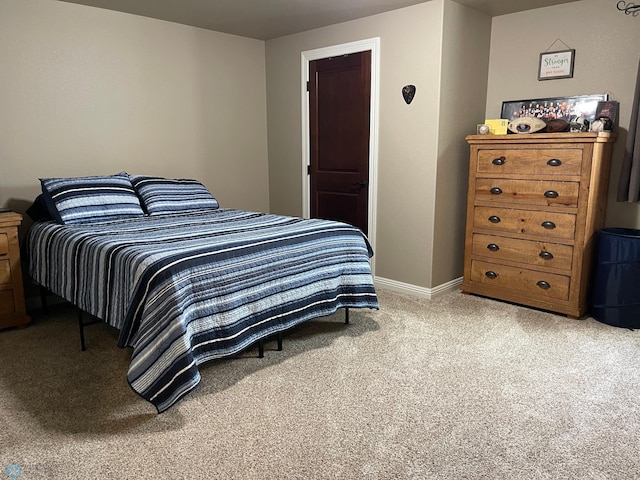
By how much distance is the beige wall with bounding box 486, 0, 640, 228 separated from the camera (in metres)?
3.52

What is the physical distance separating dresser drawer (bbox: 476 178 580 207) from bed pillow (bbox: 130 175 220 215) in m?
2.19

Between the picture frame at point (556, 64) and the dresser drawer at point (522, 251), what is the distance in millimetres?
1348

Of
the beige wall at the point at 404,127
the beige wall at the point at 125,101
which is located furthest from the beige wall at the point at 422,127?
the beige wall at the point at 125,101

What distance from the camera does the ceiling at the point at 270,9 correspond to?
12.1 feet

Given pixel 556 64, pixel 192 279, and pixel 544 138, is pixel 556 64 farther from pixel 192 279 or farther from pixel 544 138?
pixel 192 279

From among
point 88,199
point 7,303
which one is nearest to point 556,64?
point 88,199

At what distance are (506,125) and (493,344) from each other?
1.76 metres

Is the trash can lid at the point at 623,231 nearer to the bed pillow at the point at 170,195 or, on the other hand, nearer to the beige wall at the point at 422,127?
the beige wall at the point at 422,127

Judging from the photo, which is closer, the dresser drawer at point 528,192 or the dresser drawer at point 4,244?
the dresser drawer at point 4,244

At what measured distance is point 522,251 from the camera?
3.69 metres

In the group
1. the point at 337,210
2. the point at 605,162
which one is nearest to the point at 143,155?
the point at 337,210

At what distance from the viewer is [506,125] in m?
3.82

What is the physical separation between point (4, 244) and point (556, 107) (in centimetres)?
409

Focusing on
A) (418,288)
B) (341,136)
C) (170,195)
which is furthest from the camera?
(341,136)
